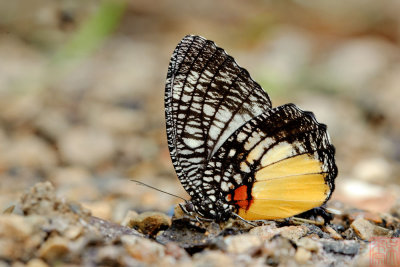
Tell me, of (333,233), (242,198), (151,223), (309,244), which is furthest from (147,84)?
(309,244)

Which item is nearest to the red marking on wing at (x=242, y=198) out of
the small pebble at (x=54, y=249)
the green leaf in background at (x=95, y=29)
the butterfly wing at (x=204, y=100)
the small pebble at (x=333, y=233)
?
the butterfly wing at (x=204, y=100)

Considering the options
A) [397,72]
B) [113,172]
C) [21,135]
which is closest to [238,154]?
[113,172]

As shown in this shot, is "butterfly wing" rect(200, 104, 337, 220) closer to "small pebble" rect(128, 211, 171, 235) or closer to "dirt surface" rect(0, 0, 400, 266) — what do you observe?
"dirt surface" rect(0, 0, 400, 266)

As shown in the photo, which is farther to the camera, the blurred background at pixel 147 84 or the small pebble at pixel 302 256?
the blurred background at pixel 147 84

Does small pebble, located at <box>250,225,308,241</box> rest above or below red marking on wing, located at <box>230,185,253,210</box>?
below

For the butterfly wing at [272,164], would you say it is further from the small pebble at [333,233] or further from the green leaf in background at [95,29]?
the green leaf in background at [95,29]

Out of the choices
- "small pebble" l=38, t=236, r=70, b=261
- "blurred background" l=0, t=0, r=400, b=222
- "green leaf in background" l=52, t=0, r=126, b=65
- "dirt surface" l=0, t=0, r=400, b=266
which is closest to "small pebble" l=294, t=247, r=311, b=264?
"dirt surface" l=0, t=0, r=400, b=266
